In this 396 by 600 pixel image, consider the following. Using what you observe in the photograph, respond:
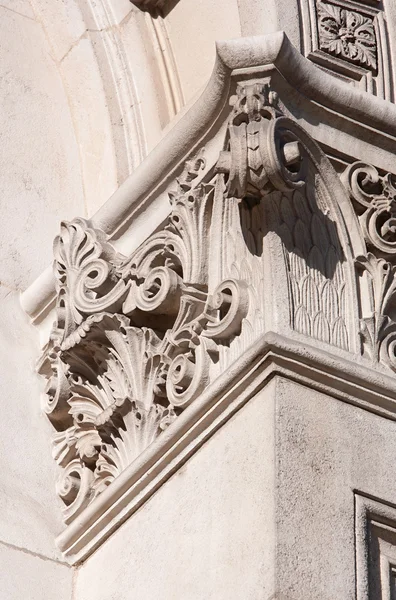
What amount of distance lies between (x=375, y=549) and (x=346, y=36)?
1.59 meters

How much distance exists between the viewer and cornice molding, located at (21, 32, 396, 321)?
3992mm

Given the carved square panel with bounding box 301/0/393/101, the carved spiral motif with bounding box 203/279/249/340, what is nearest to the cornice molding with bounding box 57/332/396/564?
the carved spiral motif with bounding box 203/279/249/340

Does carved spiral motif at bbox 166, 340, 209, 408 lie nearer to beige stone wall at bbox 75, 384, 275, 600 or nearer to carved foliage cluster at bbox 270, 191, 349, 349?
beige stone wall at bbox 75, 384, 275, 600

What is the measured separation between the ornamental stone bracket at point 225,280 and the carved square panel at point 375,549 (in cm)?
29

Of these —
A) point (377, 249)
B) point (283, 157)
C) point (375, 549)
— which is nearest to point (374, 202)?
point (377, 249)

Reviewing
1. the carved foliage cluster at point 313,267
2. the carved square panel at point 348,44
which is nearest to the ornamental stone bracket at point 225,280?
the carved foliage cluster at point 313,267

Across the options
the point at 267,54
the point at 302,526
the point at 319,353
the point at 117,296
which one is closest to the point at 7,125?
the point at 117,296

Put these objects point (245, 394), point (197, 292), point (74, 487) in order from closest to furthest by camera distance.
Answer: point (245, 394) < point (197, 292) < point (74, 487)

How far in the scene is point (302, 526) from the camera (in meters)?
3.55

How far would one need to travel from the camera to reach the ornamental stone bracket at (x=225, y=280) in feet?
12.7

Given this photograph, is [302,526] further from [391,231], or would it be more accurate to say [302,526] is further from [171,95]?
[171,95]

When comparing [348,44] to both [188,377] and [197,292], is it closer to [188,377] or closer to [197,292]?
[197,292]

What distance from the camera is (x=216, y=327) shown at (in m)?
3.98

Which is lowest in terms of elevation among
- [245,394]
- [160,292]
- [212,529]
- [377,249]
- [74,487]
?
[212,529]
